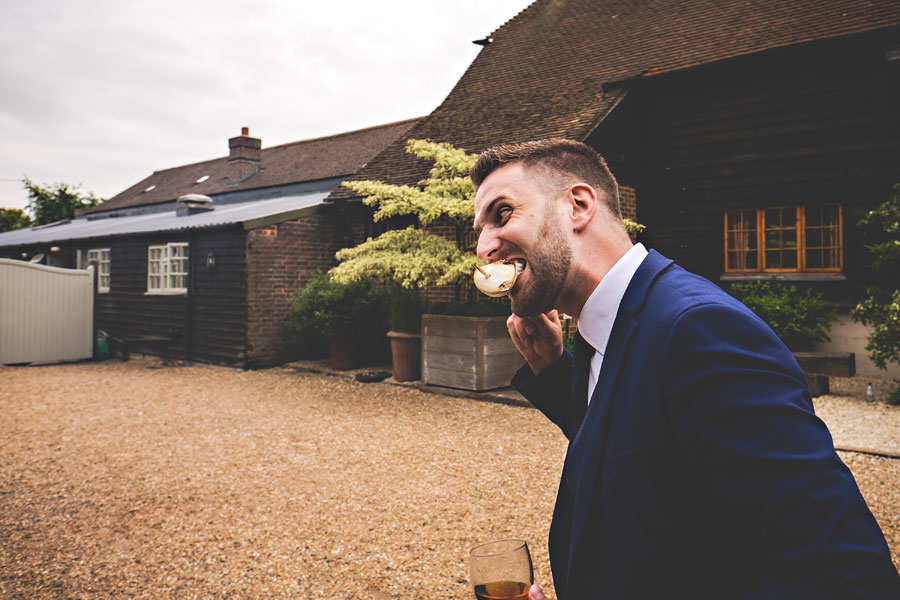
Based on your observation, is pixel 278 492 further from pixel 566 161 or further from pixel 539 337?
pixel 566 161

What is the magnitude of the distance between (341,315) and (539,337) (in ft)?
32.3

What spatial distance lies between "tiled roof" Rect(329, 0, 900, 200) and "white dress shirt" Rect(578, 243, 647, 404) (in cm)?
928

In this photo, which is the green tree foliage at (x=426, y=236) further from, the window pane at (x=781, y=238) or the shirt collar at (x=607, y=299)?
the shirt collar at (x=607, y=299)

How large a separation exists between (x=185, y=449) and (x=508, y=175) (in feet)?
19.6

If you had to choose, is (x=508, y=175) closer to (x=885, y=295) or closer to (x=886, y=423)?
(x=886, y=423)

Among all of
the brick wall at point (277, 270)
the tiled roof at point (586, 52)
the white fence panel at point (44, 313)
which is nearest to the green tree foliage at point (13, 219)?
the white fence panel at point (44, 313)

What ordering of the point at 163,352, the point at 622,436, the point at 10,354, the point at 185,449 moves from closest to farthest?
1. the point at 622,436
2. the point at 185,449
3. the point at 10,354
4. the point at 163,352

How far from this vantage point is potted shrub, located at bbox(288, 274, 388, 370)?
1116 cm

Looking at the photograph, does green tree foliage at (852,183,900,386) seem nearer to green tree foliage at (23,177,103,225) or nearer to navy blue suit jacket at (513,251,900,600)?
navy blue suit jacket at (513,251,900,600)

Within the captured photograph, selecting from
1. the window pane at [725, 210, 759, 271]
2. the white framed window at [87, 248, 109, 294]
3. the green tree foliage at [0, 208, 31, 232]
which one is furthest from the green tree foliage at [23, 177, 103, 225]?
the window pane at [725, 210, 759, 271]

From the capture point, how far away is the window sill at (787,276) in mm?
9812

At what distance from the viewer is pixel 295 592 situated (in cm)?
320

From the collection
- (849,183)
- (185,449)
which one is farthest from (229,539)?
(849,183)

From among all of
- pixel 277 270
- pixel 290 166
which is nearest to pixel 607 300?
pixel 277 270
